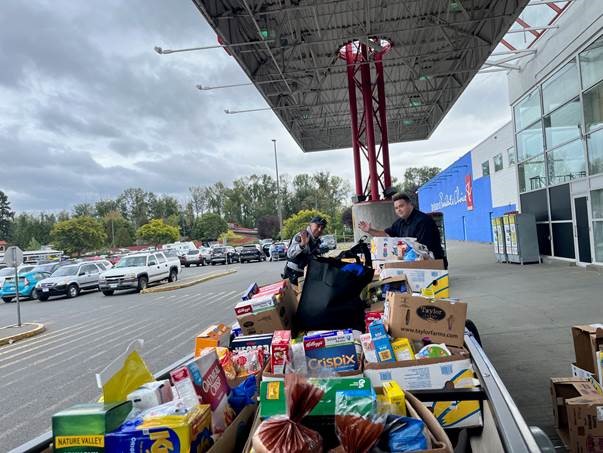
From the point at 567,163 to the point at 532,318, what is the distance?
816 cm

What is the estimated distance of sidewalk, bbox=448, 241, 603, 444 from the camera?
14.6 ft

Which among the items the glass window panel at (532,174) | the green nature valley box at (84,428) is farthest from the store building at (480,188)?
the green nature valley box at (84,428)

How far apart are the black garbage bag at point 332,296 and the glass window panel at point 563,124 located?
40.9 feet

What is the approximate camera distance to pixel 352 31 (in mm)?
12398

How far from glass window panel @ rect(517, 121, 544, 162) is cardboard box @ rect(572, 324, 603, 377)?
13.3 metres

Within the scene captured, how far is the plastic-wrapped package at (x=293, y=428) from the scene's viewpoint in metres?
1.38

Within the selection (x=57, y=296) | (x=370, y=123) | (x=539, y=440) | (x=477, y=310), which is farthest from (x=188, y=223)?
(x=539, y=440)

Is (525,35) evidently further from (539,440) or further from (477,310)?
(539,440)

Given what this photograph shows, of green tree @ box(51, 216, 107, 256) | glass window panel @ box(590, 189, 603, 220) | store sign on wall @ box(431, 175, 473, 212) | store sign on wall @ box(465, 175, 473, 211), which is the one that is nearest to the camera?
glass window panel @ box(590, 189, 603, 220)

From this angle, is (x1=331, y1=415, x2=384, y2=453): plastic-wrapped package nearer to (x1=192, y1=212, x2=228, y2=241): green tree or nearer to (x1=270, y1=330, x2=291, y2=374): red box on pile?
(x1=270, y1=330, x2=291, y2=374): red box on pile

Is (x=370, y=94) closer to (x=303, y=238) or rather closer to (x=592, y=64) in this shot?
(x=592, y=64)

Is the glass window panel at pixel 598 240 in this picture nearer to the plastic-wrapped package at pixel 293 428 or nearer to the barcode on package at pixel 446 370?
the barcode on package at pixel 446 370

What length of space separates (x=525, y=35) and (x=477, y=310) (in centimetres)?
1167

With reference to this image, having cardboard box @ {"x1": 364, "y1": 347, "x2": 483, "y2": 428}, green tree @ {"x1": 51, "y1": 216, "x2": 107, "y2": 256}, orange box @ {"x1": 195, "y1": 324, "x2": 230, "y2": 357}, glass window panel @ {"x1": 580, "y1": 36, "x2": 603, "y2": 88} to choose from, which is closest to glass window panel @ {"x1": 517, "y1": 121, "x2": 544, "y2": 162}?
glass window panel @ {"x1": 580, "y1": 36, "x2": 603, "y2": 88}
